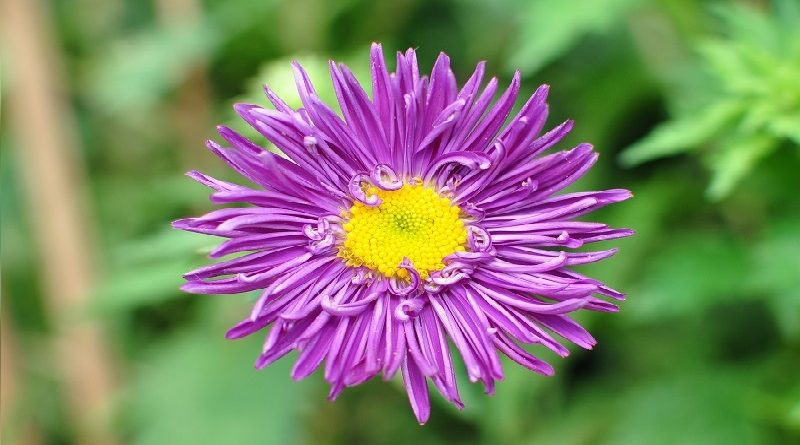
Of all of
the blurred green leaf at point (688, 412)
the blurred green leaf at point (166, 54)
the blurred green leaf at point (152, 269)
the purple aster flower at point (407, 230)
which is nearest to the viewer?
the purple aster flower at point (407, 230)

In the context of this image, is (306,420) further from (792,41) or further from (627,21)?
(792,41)

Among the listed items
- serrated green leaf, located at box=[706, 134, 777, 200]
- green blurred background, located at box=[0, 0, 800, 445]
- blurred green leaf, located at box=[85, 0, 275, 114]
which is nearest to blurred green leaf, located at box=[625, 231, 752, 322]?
green blurred background, located at box=[0, 0, 800, 445]

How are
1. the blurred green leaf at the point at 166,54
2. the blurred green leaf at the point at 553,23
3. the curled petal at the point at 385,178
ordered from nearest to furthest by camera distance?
the curled petal at the point at 385,178, the blurred green leaf at the point at 553,23, the blurred green leaf at the point at 166,54

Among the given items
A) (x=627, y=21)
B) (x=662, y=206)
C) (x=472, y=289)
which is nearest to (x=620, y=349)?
(x=662, y=206)

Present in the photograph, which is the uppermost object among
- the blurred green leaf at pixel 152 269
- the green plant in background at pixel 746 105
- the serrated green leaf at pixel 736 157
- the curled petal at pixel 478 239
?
the blurred green leaf at pixel 152 269

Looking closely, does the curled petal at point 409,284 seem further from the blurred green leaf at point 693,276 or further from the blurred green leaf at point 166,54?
the blurred green leaf at point 166,54

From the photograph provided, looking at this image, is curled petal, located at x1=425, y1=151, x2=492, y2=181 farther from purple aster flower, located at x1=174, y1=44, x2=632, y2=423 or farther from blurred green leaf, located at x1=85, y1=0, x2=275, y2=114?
blurred green leaf, located at x1=85, y1=0, x2=275, y2=114

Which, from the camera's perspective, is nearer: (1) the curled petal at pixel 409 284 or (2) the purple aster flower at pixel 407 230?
(2) the purple aster flower at pixel 407 230

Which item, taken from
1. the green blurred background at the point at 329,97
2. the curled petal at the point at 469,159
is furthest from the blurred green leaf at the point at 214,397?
the curled petal at the point at 469,159
